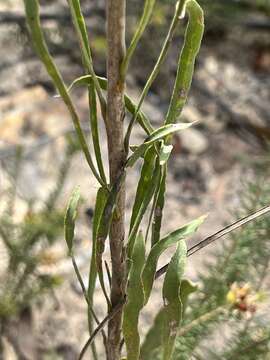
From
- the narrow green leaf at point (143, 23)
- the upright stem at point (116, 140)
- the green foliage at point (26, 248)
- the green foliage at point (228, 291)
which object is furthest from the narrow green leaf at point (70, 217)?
the green foliage at point (26, 248)

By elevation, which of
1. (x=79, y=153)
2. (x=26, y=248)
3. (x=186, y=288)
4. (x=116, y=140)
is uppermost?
(x=79, y=153)

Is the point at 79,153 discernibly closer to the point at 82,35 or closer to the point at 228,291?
the point at 228,291

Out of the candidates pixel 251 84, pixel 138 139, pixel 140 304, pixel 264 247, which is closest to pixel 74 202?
pixel 140 304

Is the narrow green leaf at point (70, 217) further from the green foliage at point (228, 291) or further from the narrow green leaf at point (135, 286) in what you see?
the green foliage at point (228, 291)

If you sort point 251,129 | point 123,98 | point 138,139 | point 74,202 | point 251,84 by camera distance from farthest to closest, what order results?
1. point 251,84
2. point 251,129
3. point 138,139
4. point 74,202
5. point 123,98

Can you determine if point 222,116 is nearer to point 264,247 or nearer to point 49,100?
point 49,100

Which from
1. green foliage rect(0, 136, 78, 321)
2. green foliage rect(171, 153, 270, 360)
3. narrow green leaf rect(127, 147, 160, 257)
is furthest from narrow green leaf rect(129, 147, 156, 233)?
green foliage rect(0, 136, 78, 321)

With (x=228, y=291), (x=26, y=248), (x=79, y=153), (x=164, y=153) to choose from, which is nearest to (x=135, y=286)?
(x=164, y=153)
